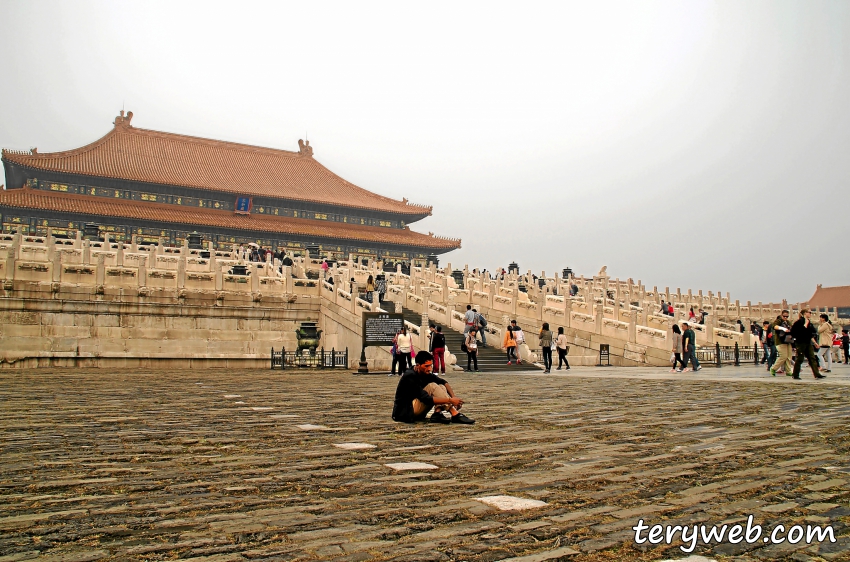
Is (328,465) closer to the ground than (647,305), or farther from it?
closer to the ground

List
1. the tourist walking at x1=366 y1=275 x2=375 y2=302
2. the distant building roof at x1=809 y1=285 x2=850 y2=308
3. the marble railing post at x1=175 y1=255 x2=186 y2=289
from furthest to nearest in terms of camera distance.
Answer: the distant building roof at x1=809 y1=285 x2=850 y2=308
the tourist walking at x1=366 y1=275 x2=375 y2=302
the marble railing post at x1=175 y1=255 x2=186 y2=289

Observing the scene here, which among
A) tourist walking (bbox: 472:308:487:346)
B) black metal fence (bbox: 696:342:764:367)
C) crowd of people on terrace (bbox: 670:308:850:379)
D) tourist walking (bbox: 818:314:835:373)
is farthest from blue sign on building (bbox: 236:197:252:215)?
tourist walking (bbox: 818:314:835:373)

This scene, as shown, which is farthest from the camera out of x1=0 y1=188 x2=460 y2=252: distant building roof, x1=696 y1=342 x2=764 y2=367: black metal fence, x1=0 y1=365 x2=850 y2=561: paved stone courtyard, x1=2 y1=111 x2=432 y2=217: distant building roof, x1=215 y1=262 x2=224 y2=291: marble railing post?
x1=2 y1=111 x2=432 y2=217: distant building roof

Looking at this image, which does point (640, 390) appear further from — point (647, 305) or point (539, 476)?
point (647, 305)

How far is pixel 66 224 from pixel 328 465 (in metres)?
40.0

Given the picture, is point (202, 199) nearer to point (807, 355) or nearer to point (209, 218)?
point (209, 218)

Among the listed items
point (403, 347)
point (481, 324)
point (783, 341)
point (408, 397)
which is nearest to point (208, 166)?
point (481, 324)

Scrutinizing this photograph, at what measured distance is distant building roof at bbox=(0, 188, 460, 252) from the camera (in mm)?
39156

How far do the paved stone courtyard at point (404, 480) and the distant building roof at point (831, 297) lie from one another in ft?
171

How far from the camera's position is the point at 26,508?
3787 mm

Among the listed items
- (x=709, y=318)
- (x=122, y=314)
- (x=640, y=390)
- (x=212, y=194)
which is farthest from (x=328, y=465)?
(x=212, y=194)

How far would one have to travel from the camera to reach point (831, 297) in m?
55.2

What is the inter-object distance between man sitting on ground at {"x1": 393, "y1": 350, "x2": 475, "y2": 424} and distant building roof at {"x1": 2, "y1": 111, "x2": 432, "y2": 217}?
4011 centimetres

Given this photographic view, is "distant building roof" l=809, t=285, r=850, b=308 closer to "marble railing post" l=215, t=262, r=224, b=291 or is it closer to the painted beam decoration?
the painted beam decoration
